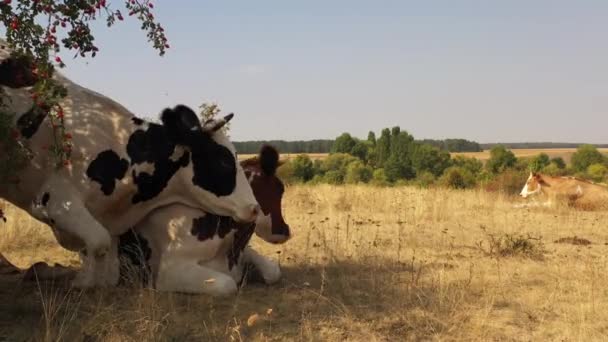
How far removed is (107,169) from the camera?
592 centimetres

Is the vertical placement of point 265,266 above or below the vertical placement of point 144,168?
below

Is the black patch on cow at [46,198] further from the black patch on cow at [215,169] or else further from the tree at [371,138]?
the tree at [371,138]

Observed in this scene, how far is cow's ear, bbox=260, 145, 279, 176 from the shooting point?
7.29m

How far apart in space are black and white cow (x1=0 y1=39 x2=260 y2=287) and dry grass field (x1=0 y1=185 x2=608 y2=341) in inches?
25.3

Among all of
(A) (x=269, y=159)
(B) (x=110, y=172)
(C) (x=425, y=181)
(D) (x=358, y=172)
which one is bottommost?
(D) (x=358, y=172)

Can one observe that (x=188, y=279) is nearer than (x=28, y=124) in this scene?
No

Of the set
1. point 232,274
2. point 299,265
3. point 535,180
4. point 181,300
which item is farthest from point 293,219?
point 535,180

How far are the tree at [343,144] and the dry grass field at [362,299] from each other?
64.5 meters

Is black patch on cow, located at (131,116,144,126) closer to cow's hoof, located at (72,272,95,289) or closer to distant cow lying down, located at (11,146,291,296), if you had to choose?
distant cow lying down, located at (11,146,291,296)

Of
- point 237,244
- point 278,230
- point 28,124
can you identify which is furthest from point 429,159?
point 28,124

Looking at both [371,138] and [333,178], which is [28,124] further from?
[371,138]

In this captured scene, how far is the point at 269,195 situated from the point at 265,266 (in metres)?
0.88

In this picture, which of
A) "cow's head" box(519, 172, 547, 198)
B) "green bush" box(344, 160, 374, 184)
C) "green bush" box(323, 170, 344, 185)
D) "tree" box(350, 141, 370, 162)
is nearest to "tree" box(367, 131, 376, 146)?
"tree" box(350, 141, 370, 162)

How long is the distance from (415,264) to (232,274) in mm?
2762
